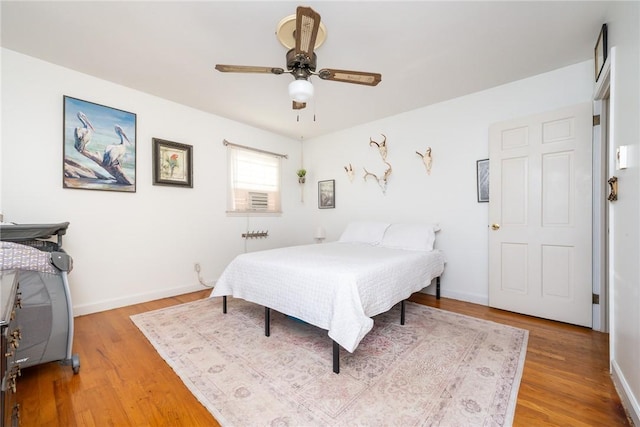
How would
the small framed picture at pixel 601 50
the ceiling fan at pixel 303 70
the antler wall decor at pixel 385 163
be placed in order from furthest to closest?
the antler wall decor at pixel 385 163
the small framed picture at pixel 601 50
the ceiling fan at pixel 303 70

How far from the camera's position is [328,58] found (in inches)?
94.9

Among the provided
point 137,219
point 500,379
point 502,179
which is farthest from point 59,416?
point 502,179

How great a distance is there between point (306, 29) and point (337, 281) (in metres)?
1.58

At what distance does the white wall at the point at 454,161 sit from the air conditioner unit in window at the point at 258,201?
1541mm

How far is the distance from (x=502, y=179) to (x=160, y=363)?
3.57 metres

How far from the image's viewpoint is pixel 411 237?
10.5 feet

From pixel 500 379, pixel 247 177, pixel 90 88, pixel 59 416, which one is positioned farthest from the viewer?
pixel 247 177

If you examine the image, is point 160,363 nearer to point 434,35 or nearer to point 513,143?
point 434,35

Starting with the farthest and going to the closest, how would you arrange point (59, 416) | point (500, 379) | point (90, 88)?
point (90, 88), point (500, 379), point (59, 416)

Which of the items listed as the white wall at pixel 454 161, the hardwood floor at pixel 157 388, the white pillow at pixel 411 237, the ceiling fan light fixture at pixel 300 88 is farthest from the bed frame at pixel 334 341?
the ceiling fan light fixture at pixel 300 88

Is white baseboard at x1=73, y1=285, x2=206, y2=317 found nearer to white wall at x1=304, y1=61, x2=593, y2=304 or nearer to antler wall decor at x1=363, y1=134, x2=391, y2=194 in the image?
white wall at x1=304, y1=61, x2=593, y2=304

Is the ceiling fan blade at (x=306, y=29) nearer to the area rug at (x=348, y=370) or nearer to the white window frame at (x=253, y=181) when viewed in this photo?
the area rug at (x=348, y=370)

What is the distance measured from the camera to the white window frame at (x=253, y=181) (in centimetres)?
403

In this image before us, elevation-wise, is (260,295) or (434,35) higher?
(434,35)
